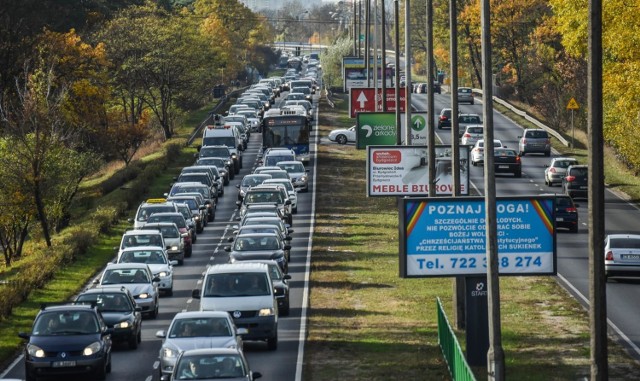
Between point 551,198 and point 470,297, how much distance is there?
2.66 m

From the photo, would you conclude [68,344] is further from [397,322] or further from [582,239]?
[582,239]

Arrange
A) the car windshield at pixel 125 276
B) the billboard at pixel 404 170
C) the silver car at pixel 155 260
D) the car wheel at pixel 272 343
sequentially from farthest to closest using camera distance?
1. the billboard at pixel 404 170
2. the silver car at pixel 155 260
3. the car windshield at pixel 125 276
4. the car wheel at pixel 272 343

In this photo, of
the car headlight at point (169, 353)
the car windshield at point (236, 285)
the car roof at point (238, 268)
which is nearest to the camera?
the car headlight at point (169, 353)

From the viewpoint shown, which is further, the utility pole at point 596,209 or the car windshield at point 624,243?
the car windshield at point 624,243

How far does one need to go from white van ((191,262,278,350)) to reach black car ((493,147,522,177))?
4088cm

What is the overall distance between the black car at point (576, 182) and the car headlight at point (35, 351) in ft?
133

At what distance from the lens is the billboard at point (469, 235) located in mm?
29594

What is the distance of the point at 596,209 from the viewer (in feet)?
74.0

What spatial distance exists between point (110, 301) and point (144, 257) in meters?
9.34

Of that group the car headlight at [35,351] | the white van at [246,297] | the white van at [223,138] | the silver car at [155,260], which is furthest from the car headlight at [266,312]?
the white van at [223,138]

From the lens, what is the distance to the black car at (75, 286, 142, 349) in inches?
1282

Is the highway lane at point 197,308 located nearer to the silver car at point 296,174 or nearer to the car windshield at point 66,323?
the silver car at point 296,174

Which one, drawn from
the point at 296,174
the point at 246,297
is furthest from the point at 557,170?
the point at 246,297

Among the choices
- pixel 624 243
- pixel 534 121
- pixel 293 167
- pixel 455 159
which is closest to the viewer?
pixel 455 159
